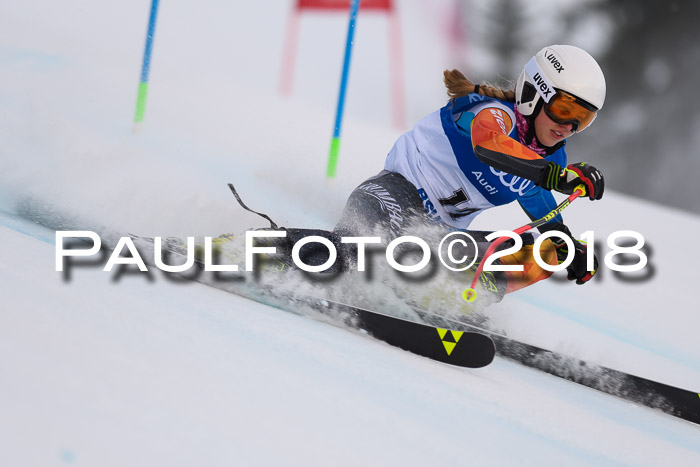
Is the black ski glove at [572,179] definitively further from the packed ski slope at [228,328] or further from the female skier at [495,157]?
the packed ski slope at [228,328]

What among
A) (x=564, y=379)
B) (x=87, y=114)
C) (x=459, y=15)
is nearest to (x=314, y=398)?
(x=564, y=379)

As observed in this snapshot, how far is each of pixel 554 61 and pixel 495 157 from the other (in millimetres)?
357

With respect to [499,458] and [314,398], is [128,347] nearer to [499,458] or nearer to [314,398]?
[314,398]

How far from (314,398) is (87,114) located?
112 inches

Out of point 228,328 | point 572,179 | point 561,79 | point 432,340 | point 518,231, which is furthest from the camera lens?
point 518,231

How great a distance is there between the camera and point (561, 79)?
78.3 inches

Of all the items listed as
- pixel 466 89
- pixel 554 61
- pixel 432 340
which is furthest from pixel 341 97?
pixel 432 340

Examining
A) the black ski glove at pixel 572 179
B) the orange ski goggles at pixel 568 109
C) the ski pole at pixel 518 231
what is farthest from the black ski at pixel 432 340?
the orange ski goggles at pixel 568 109

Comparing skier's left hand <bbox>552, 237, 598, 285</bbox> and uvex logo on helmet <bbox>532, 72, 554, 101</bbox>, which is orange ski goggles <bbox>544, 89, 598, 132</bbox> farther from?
skier's left hand <bbox>552, 237, 598, 285</bbox>

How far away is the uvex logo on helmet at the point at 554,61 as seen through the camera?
2.01m

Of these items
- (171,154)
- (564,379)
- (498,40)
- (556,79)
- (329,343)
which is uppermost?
(498,40)

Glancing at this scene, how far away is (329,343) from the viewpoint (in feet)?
5.20

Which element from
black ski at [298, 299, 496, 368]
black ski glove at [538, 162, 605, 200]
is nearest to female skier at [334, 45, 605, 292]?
black ski glove at [538, 162, 605, 200]

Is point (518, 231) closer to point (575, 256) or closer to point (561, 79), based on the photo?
point (575, 256)
